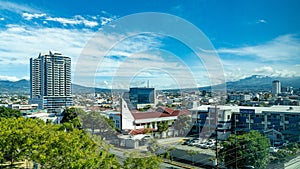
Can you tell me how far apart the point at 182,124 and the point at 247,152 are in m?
4.22

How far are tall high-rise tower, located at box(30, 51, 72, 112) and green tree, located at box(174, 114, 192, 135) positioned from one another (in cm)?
1089

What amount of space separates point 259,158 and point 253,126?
3.84 meters

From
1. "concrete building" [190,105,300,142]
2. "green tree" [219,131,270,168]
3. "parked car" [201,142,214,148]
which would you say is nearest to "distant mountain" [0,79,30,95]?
"concrete building" [190,105,300,142]

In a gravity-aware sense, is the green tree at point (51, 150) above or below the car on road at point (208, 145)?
above

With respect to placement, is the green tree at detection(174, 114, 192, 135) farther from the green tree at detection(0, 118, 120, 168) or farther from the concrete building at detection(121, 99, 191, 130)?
the green tree at detection(0, 118, 120, 168)

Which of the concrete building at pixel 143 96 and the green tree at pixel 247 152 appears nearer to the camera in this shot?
the green tree at pixel 247 152

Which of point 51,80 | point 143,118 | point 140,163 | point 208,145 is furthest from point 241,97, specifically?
point 140,163

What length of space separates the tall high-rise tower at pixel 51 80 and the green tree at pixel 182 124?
10.9 metres

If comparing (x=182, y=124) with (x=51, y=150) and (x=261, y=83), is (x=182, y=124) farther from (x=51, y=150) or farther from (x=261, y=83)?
(x=261, y=83)

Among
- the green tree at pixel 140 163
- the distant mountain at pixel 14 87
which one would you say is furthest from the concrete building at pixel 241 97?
the distant mountain at pixel 14 87

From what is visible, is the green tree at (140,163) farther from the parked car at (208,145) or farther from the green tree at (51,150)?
the parked car at (208,145)

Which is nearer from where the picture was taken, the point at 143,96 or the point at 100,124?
the point at 100,124

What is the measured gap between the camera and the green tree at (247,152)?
404 cm

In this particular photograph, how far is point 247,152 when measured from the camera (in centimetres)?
407
